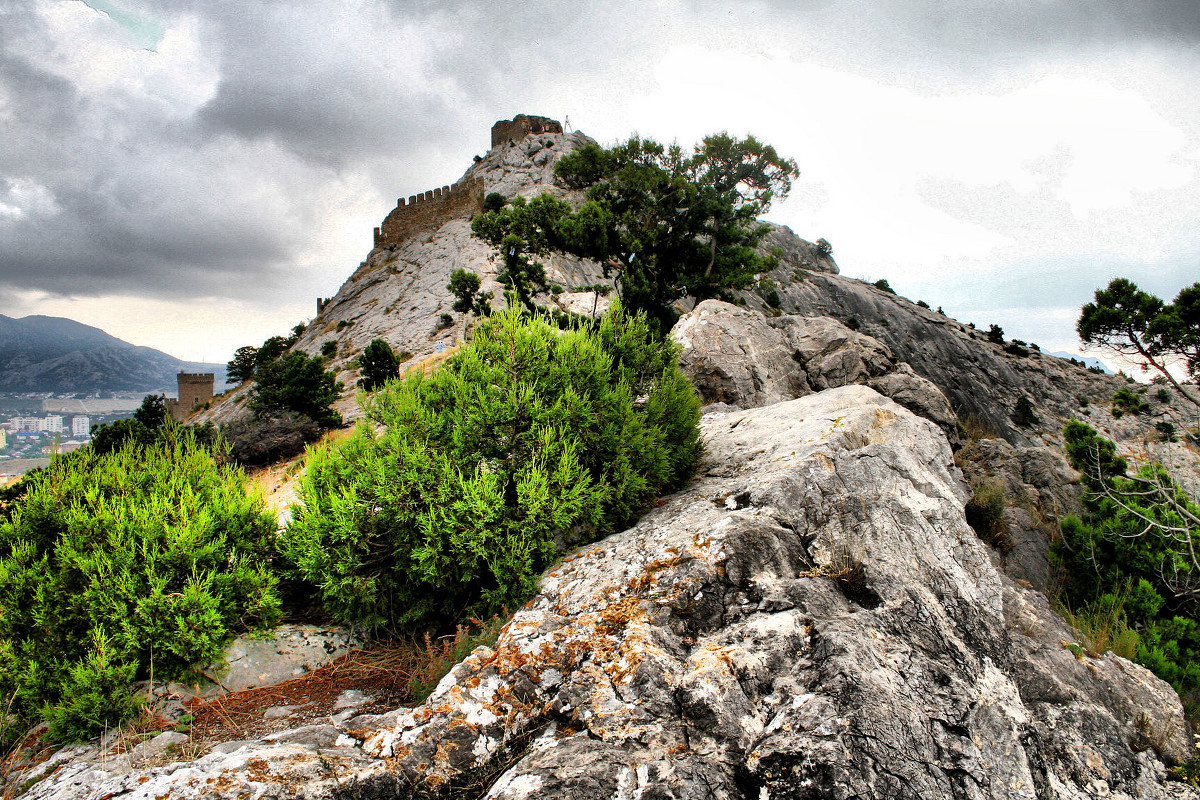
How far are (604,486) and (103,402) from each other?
197176 mm

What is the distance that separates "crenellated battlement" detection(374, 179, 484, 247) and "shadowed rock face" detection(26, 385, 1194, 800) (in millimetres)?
54800

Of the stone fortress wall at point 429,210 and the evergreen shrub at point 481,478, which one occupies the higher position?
the stone fortress wall at point 429,210

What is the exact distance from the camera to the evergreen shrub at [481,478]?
5133 mm

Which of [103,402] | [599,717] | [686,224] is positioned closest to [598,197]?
[686,224]

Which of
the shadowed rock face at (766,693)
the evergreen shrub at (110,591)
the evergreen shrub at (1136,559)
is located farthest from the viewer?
the evergreen shrub at (1136,559)

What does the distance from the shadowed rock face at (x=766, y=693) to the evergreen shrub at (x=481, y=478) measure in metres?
0.66

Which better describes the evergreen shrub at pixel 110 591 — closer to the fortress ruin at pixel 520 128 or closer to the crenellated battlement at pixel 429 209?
the crenellated battlement at pixel 429 209

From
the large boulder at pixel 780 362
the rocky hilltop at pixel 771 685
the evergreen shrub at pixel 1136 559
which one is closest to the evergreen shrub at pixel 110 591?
the rocky hilltop at pixel 771 685

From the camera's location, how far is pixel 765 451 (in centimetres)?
662

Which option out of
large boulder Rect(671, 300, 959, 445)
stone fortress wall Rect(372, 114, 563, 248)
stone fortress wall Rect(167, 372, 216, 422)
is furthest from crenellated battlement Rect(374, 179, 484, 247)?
large boulder Rect(671, 300, 959, 445)

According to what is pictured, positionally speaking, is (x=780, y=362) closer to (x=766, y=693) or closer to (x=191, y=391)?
(x=766, y=693)

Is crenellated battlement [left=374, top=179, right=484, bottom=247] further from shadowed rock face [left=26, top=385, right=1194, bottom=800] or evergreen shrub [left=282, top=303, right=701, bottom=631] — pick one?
shadowed rock face [left=26, top=385, right=1194, bottom=800]

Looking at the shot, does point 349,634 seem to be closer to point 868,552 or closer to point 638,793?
point 638,793

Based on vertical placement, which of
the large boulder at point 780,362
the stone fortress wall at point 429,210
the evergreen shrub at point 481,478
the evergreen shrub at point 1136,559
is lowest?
the evergreen shrub at point 1136,559
